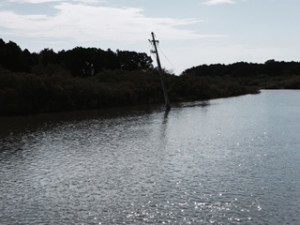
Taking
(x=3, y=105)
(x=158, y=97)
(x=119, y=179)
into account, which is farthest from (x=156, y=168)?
(x=158, y=97)

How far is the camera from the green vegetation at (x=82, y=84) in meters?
66.1

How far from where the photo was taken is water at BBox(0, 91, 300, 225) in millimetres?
18156

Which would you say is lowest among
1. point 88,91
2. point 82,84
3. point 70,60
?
point 88,91

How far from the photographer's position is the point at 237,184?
22.3 m

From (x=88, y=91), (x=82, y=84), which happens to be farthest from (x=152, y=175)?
(x=82, y=84)

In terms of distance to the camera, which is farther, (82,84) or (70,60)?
(70,60)

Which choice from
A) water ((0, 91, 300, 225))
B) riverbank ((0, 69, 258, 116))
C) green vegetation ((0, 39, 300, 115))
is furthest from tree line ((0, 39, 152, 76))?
water ((0, 91, 300, 225))

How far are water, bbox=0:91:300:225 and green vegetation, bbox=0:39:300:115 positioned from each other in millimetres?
20568

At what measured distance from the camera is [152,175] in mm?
24938

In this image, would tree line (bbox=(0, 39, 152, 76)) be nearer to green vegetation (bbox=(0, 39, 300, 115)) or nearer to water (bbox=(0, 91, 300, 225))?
green vegetation (bbox=(0, 39, 300, 115))

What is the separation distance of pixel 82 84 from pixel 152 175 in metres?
53.9

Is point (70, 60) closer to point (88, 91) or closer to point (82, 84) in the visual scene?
point (82, 84)

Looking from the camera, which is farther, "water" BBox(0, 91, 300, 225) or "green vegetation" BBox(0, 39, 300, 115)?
"green vegetation" BBox(0, 39, 300, 115)

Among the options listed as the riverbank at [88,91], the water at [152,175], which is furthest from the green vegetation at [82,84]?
the water at [152,175]
